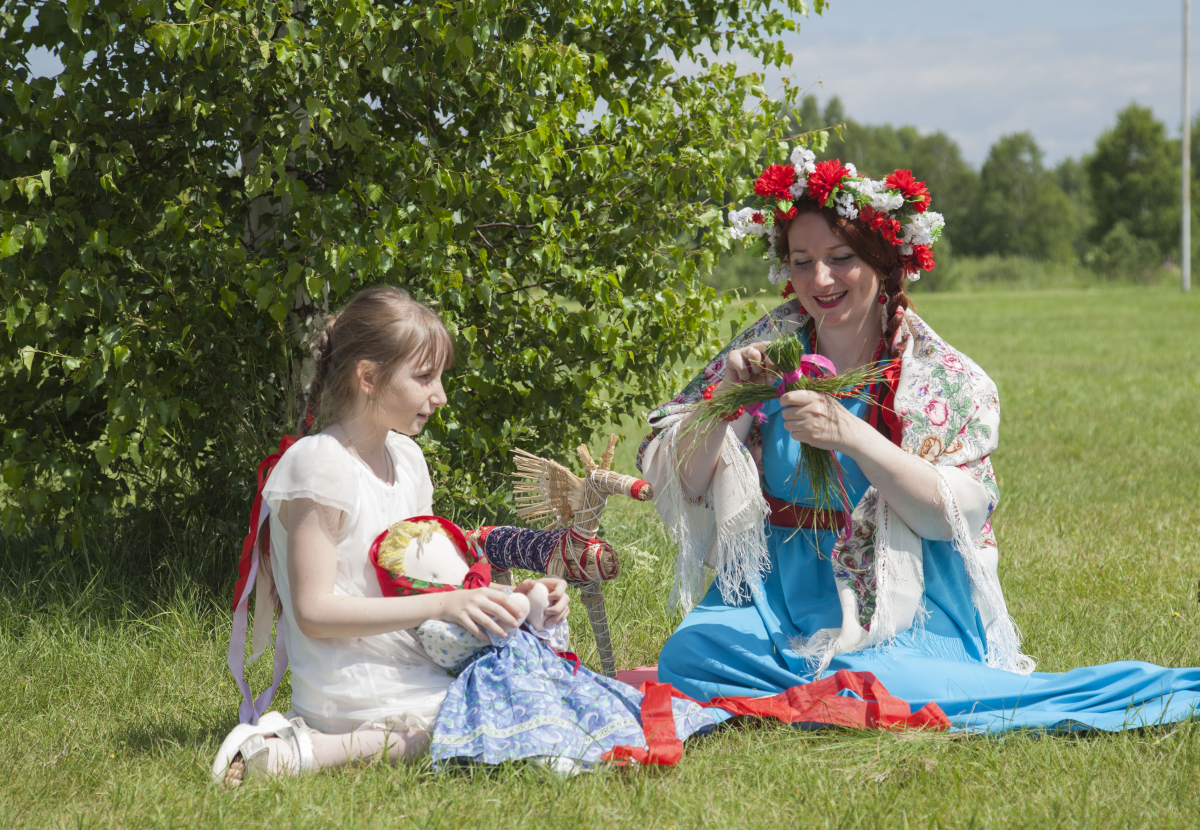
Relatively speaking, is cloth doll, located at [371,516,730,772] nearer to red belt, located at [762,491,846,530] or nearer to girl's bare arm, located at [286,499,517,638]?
girl's bare arm, located at [286,499,517,638]

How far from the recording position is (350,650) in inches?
107

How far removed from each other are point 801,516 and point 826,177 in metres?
1.00

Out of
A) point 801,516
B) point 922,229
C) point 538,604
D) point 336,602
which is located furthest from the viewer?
point 801,516

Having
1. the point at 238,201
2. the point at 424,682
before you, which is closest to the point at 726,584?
the point at 424,682

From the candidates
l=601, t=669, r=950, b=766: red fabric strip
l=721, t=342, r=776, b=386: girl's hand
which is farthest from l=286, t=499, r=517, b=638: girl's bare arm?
l=721, t=342, r=776, b=386: girl's hand

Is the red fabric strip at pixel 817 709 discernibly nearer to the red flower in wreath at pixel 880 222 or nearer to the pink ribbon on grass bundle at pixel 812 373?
the pink ribbon on grass bundle at pixel 812 373

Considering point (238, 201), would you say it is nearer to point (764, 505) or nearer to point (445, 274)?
point (445, 274)

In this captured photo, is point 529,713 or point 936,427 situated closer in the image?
point 529,713

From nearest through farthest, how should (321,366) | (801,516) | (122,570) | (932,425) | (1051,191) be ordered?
(321,366), (932,425), (801,516), (122,570), (1051,191)

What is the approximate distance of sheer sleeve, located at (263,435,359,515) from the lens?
262cm

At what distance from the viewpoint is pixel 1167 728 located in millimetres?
2857

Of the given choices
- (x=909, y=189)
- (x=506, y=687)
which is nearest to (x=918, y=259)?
(x=909, y=189)

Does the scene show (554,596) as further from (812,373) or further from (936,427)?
(936,427)

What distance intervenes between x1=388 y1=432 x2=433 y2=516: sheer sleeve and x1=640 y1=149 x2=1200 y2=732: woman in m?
0.69
